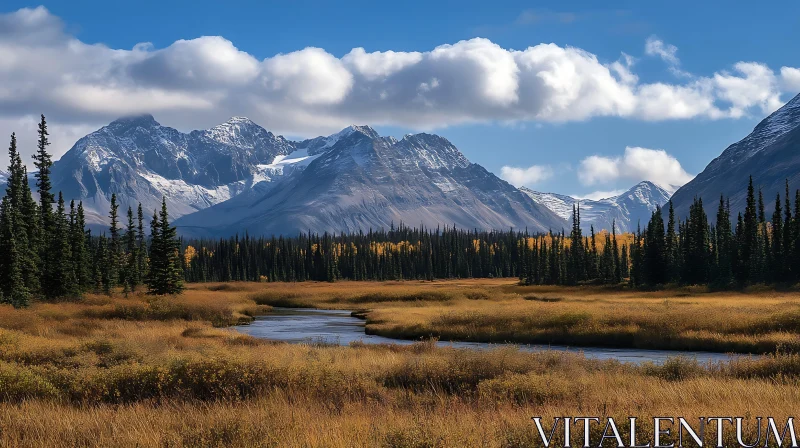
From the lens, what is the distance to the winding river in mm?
33094

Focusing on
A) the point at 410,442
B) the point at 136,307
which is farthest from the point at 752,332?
the point at 136,307

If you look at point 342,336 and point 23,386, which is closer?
point 23,386

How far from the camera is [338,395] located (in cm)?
1711

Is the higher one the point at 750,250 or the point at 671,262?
the point at 750,250

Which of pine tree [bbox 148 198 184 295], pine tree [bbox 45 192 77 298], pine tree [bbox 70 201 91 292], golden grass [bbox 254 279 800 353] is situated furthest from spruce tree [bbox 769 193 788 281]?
pine tree [bbox 70 201 91 292]

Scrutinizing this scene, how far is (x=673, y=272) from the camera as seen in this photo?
10344 cm

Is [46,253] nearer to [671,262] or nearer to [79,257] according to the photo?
[79,257]

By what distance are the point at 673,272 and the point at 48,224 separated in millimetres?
87671

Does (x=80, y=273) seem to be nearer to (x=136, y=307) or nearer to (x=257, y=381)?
(x=136, y=307)

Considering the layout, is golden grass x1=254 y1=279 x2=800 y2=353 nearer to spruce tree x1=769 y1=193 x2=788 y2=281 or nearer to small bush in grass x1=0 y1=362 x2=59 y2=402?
small bush in grass x1=0 y1=362 x2=59 y2=402

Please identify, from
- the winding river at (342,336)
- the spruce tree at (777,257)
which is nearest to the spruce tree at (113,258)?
the winding river at (342,336)

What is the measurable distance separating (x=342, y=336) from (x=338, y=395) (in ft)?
87.6

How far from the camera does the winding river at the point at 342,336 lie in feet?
109

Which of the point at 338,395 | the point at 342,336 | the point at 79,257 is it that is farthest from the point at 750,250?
the point at 338,395
